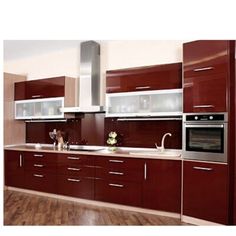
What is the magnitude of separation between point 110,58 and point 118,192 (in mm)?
2317

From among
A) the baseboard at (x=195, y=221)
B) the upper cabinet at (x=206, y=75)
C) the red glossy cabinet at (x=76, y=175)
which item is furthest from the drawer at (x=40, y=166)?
the upper cabinet at (x=206, y=75)

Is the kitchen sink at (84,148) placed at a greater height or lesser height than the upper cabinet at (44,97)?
lesser

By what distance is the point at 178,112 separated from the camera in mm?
3480

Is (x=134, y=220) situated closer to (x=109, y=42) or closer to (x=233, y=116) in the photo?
(x=233, y=116)

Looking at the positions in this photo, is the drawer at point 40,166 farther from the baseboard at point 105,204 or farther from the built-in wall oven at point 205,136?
the built-in wall oven at point 205,136

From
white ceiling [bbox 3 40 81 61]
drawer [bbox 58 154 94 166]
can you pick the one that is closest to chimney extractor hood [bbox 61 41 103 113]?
white ceiling [bbox 3 40 81 61]

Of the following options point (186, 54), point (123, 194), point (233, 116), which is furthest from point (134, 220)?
point (186, 54)

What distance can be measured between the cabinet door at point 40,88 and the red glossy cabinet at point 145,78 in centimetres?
102

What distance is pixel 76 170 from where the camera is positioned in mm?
3980

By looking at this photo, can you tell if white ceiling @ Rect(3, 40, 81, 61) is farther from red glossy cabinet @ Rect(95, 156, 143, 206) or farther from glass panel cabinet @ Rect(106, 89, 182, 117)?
red glossy cabinet @ Rect(95, 156, 143, 206)

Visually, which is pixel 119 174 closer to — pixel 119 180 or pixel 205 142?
pixel 119 180

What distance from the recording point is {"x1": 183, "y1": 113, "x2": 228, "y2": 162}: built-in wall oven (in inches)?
111

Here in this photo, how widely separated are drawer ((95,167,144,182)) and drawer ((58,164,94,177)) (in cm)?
13

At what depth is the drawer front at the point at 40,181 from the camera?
4225 millimetres
